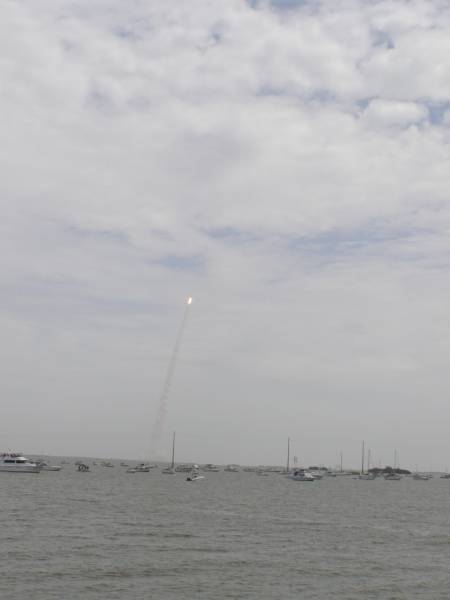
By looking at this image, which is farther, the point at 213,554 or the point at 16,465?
the point at 16,465

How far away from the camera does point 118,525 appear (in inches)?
2906

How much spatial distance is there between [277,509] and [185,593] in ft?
208

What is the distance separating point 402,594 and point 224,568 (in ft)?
40.9

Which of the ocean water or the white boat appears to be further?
the white boat

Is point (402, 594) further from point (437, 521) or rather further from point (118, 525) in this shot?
point (437, 521)

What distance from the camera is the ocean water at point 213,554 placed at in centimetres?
4344

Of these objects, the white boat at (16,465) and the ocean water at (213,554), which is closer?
the ocean water at (213,554)

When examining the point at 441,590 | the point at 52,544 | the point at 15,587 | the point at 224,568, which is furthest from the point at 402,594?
the point at 52,544

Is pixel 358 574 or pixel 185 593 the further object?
pixel 358 574

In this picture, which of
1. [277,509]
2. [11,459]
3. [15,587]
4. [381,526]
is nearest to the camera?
[15,587]

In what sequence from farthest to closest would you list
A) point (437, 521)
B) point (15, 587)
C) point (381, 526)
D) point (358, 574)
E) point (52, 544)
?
point (437, 521), point (381, 526), point (52, 544), point (358, 574), point (15, 587)

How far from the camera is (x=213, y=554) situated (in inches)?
2213

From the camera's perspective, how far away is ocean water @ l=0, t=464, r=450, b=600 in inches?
1710

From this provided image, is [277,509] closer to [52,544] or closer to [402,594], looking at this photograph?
[52,544]
